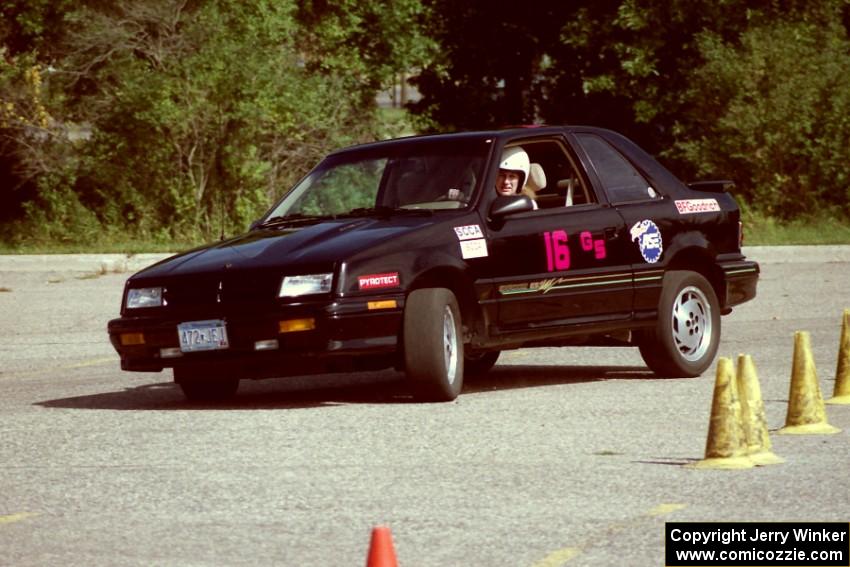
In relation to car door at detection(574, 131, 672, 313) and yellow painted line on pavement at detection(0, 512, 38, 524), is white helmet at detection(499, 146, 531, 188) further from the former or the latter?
yellow painted line on pavement at detection(0, 512, 38, 524)

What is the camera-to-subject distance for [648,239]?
1170 cm

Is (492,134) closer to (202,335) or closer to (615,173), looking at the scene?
(615,173)

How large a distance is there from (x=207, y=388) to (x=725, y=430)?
14.1ft

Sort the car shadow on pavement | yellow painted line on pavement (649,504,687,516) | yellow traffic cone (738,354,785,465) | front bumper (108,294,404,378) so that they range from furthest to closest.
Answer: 1. the car shadow on pavement
2. front bumper (108,294,404,378)
3. yellow traffic cone (738,354,785,465)
4. yellow painted line on pavement (649,504,687,516)

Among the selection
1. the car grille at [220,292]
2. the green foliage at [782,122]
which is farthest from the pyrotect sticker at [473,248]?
the green foliage at [782,122]

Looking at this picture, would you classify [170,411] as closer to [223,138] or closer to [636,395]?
[636,395]

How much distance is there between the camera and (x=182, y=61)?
2438 centimetres

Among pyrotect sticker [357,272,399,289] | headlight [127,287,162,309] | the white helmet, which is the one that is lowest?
headlight [127,287,162,309]

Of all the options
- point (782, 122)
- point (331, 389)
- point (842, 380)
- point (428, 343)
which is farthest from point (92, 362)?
point (782, 122)

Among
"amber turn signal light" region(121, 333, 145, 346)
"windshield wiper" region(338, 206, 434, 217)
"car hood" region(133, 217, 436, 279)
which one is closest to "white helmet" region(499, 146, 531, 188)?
"windshield wiper" region(338, 206, 434, 217)

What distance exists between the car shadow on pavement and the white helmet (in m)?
1.36

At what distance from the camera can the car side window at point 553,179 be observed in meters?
11.7

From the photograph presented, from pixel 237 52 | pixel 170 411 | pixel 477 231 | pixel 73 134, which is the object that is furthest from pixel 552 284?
pixel 73 134

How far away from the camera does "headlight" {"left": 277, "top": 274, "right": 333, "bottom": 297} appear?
10.2m
